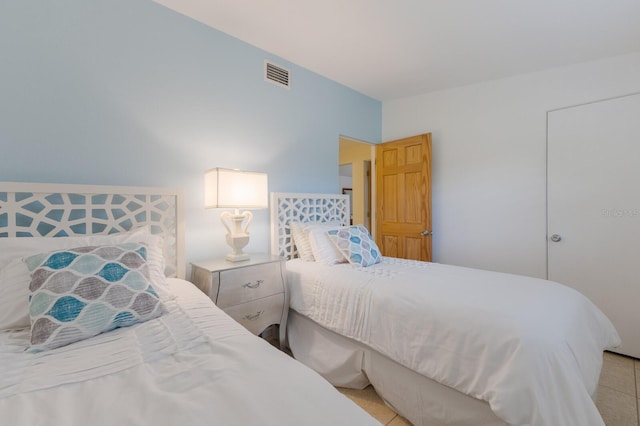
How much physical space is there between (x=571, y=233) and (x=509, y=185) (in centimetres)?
67

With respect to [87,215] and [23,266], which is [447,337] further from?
[87,215]

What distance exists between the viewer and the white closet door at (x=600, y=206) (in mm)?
2361

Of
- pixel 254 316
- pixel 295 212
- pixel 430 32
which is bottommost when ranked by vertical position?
pixel 254 316

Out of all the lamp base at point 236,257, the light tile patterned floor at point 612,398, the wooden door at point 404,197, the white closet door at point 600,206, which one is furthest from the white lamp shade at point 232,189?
the white closet door at point 600,206

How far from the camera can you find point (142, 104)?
1.93 m

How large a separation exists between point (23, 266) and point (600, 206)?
12.8ft

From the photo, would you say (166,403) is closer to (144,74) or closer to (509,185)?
(144,74)

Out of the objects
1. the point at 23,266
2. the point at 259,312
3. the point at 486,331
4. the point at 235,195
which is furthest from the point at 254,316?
the point at 486,331

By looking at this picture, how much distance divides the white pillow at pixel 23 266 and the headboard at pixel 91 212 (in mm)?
234

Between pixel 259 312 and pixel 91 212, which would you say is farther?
pixel 259 312

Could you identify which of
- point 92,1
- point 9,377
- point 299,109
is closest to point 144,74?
point 92,1

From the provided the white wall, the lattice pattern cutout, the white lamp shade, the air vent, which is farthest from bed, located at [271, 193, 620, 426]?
the air vent

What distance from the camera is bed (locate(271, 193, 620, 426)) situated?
1132 mm

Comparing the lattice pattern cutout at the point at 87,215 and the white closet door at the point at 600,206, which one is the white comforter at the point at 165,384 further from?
the white closet door at the point at 600,206
